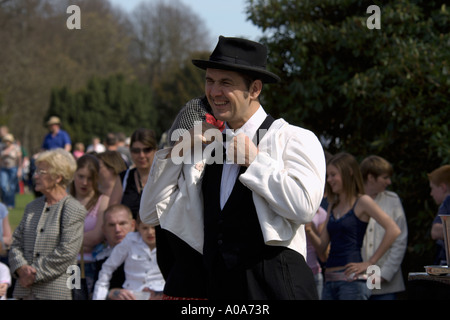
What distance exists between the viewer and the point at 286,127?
2.79 m

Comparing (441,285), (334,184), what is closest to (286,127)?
(441,285)

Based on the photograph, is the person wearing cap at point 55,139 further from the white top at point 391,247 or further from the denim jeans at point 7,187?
the white top at point 391,247

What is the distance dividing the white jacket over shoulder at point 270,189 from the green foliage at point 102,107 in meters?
35.3

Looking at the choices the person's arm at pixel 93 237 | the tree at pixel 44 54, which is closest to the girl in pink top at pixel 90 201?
the person's arm at pixel 93 237

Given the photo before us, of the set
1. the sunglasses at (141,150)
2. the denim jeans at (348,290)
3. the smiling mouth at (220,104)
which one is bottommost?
Result: the denim jeans at (348,290)

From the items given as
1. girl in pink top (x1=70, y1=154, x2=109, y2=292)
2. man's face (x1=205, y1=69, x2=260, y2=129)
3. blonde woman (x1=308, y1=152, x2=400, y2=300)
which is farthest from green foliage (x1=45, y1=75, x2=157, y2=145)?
man's face (x1=205, y1=69, x2=260, y2=129)

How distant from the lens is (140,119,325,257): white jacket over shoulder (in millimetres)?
2578

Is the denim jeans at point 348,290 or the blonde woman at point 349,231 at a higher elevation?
the blonde woman at point 349,231

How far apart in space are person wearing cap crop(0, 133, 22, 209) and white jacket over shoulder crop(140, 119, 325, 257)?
14.4 metres

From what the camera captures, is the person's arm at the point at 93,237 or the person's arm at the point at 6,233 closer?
the person's arm at the point at 93,237

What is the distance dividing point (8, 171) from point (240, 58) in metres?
15.2

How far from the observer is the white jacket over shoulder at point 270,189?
2578 mm

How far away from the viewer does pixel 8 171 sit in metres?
17.0

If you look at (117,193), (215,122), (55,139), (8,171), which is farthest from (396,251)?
(8,171)
